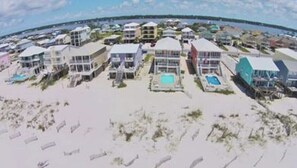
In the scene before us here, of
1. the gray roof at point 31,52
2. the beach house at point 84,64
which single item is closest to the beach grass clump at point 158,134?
the beach house at point 84,64

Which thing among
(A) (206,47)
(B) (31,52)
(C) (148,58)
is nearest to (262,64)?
(A) (206,47)

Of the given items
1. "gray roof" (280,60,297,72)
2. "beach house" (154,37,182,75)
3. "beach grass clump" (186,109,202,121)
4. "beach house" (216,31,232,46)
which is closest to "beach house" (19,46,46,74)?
"beach house" (154,37,182,75)

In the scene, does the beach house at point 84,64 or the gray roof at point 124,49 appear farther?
the gray roof at point 124,49

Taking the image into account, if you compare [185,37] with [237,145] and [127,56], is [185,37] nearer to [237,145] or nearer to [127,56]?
[127,56]

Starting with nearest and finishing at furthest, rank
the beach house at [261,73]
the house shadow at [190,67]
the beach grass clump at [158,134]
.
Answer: the beach grass clump at [158,134] → the beach house at [261,73] → the house shadow at [190,67]

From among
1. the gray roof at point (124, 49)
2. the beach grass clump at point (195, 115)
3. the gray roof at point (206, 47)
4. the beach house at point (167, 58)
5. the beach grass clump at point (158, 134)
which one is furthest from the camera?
the gray roof at point (124, 49)

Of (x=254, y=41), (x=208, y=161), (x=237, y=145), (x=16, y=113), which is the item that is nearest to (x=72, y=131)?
(x=16, y=113)

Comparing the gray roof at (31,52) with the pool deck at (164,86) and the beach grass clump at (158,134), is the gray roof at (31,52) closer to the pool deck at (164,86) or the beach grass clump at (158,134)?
the pool deck at (164,86)
